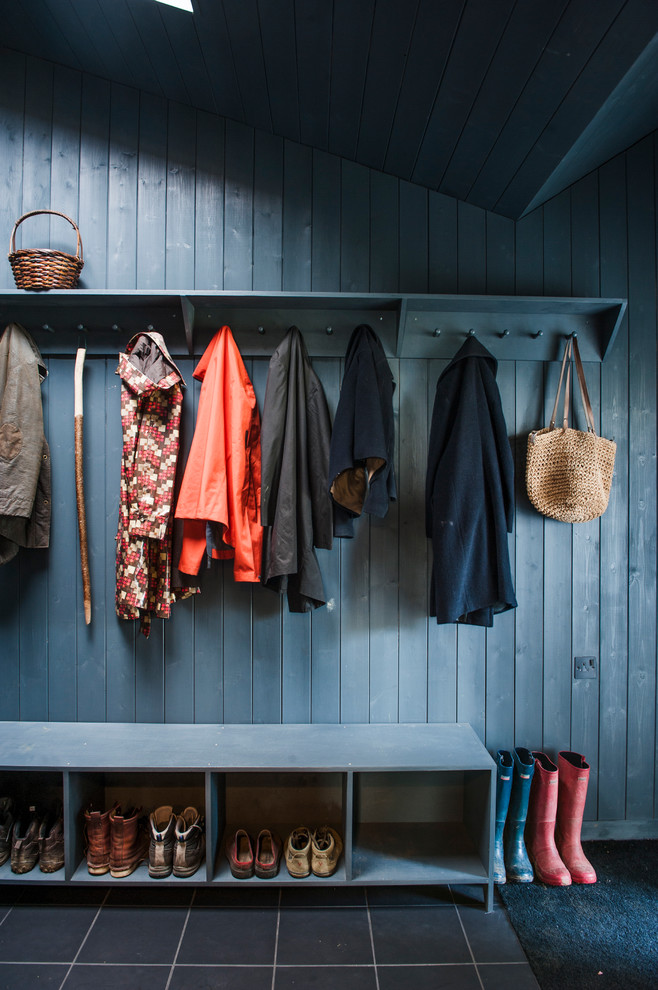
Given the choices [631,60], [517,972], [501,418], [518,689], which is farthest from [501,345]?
[517,972]

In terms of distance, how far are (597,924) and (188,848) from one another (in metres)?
1.27

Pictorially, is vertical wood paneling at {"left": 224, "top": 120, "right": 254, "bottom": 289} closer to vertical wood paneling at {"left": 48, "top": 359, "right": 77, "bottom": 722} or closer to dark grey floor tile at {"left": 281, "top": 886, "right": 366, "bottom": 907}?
vertical wood paneling at {"left": 48, "top": 359, "right": 77, "bottom": 722}

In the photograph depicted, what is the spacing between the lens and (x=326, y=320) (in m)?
1.83

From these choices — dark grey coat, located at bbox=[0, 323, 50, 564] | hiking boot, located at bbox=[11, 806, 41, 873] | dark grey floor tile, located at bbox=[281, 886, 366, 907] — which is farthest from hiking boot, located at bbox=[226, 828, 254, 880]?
dark grey coat, located at bbox=[0, 323, 50, 564]

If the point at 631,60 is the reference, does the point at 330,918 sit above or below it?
below

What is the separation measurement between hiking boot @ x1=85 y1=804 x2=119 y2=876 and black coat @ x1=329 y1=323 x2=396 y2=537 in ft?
3.85

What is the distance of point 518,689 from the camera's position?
6.35 ft

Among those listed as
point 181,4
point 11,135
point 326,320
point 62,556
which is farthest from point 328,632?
point 11,135

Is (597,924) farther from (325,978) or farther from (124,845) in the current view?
(124,845)

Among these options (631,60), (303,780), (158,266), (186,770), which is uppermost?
(631,60)

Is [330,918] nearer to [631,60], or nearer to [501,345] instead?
[501,345]

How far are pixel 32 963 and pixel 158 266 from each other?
2208mm

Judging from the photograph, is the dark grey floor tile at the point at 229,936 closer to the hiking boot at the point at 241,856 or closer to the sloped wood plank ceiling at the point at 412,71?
the hiking boot at the point at 241,856

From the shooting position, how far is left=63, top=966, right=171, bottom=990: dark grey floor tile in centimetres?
134
